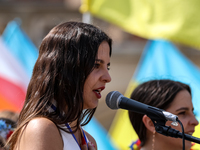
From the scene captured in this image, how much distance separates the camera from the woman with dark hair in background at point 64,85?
1573mm

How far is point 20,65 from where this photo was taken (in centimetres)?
525

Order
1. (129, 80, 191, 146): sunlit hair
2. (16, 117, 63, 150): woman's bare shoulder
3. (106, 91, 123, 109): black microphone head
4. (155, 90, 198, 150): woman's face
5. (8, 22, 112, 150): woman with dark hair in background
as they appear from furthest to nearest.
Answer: (129, 80, 191, 146): sunlit hair
(155, 90, 198, 150): woman's face
(106, 91, 123, 109): black microphone head
(8, 22, 112, 150): woman with dark hair in background
(16, 117, 63, 150): woman's bare shoulder

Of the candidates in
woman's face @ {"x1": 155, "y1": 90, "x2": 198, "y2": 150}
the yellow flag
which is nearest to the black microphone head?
woman's face @ {"x1": 155, "y1": 90, "x2": 198, "y2": 150}

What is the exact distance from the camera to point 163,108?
2.39m

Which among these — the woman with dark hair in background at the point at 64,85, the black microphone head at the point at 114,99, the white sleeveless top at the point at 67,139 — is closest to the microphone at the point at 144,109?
the black microphone head at the point at 114,99

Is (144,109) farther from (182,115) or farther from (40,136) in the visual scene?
(182,115)

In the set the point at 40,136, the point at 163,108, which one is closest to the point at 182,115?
the point at 163,108

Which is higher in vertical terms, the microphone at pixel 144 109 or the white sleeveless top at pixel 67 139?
the microphone at pixel 144 109

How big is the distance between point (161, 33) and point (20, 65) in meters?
2.63

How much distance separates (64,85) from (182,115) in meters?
1.08

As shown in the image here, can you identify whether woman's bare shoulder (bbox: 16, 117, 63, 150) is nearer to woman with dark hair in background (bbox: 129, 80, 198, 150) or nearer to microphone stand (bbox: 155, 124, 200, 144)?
microphone stand (bbox: 155, 124, 200, 144)

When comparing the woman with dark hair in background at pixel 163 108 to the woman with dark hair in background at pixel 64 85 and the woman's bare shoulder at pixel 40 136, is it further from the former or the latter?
the woman's bare shoulder at pixel 40 136

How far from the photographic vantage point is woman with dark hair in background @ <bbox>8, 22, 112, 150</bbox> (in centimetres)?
157

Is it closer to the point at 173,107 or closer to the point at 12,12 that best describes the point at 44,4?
the point at 12,12
